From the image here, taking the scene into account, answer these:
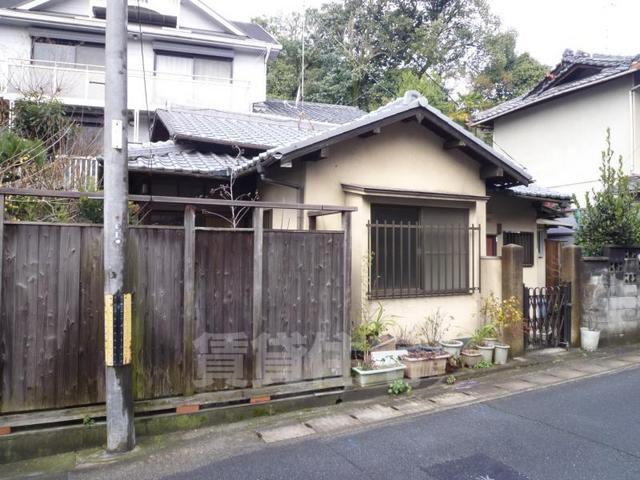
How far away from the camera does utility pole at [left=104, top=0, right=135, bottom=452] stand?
409 cm

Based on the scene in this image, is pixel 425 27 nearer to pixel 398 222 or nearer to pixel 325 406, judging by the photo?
pixel 398 222

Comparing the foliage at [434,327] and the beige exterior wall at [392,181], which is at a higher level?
the beige exterior wall at [392,181]

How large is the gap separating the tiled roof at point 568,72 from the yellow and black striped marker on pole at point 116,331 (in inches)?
575

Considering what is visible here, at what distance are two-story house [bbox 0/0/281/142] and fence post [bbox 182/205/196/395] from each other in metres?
11.1

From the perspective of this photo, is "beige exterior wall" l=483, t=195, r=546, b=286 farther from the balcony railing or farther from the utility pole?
the balcony railing

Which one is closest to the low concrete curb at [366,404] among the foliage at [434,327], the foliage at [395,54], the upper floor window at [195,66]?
the foliage at [434,327]

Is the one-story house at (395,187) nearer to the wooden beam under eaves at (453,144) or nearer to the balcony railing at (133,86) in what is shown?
the wooden beam under eaves at (453,144)

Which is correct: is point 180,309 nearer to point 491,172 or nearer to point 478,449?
point 478,449

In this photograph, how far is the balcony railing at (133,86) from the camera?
13977 mm

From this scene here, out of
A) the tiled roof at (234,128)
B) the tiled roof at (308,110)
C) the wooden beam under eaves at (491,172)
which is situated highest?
the tiled roof at (308,110)

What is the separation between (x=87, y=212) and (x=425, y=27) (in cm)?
2388

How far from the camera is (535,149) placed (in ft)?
53.0

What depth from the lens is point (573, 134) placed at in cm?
1469

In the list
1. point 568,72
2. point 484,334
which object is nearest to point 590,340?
point 484,334
